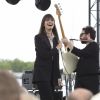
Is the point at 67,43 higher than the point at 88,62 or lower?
higher

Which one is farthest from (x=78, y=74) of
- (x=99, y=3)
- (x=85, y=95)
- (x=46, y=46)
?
(x=99, y=3)

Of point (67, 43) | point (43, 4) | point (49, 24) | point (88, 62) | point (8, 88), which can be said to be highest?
point (43, 4)

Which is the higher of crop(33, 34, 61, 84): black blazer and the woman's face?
the woman's face

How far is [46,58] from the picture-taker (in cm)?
507

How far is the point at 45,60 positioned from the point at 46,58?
0.10 ft

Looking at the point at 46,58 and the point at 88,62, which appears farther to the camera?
the point at 88,62

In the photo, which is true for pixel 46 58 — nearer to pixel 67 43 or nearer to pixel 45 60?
pixel 45 60

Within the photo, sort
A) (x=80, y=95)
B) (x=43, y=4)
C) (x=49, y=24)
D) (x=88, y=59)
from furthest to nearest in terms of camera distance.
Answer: (x=43, y=4) < (x=88, y=59) < (x=49, y=24) < (x=80, y=95)

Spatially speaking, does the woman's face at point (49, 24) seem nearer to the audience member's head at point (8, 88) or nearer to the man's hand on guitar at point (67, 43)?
the man's hand on guitar at point (67, 43)

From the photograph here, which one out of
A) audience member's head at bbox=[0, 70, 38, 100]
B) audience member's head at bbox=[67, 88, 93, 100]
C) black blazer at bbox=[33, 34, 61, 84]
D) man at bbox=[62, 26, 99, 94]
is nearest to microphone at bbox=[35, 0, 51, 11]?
man at bbox=[62, 26, 99, 94]

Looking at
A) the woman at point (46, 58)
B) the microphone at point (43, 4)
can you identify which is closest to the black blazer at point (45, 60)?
the woman at point (46, 58)

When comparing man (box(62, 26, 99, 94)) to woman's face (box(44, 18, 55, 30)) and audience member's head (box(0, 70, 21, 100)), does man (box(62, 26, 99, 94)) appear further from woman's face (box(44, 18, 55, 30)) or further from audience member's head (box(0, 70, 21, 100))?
audience member's head (box(0, 70, 21, 100))

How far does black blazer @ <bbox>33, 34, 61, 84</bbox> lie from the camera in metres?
5.05

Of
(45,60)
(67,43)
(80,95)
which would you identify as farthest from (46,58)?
(80,95)
